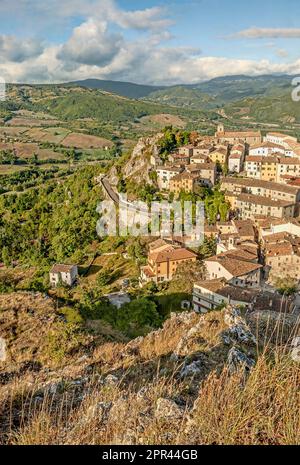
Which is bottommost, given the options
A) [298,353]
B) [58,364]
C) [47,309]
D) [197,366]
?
[47,309]

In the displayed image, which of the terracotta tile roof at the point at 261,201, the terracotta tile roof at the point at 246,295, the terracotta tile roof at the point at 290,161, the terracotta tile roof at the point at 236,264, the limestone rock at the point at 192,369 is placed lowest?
the terracotta tile roof at the point at 246,295

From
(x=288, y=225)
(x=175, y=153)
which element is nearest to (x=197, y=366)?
(x=288, y=225)

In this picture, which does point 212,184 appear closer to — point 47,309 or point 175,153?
point 175,153

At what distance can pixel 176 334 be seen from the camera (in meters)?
11.2

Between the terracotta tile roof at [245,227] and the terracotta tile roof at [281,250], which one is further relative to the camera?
the terracotta tile roof at [245,227]

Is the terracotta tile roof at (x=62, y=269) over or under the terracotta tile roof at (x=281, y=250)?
under

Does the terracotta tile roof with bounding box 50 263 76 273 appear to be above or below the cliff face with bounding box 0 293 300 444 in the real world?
below

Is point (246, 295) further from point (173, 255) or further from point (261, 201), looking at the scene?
point (261, 201)

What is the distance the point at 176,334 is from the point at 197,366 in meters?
4.36

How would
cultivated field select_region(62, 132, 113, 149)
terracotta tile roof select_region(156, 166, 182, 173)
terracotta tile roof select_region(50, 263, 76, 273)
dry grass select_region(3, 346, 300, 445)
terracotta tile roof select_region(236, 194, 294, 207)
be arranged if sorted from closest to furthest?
dry grass select_region(3, 346, 300, 445) → terracotta tile roof select_region(236, 194, 294, 207) → terracotta tile roof select_region(50, 263, 76, 273) → terracotta tile roof select_region(156, 166, 182, 173) → cultivated field select_region(62, 132, 113, 149)

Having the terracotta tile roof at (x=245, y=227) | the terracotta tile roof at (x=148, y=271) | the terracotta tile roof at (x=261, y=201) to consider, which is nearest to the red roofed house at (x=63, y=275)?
the terracotta tile roof at (x=148, y=271)

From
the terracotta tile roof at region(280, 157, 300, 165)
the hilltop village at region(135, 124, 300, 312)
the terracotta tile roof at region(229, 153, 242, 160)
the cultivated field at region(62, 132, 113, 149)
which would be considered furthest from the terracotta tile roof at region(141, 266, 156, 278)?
the cultivated field at region(62, 132, 113, 149)

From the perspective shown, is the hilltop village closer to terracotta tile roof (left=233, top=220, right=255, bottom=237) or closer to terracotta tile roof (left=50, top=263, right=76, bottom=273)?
terracotta tile roof (left=233, top=220, right=255, bottom=237)

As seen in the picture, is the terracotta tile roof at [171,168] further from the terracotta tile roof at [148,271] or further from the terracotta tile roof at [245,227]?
the terracotta tile roof at [148,271]
